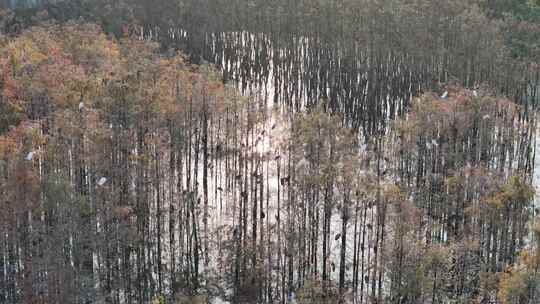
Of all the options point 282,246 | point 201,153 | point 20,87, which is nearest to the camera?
point 282,246

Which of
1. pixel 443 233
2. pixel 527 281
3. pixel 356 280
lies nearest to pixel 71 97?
pixel 356 280

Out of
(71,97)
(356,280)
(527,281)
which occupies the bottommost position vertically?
(356,280)

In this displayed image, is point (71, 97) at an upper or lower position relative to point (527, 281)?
upper

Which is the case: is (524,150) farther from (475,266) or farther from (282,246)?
(282,246)

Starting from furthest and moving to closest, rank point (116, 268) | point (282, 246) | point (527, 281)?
Answer: 1. point (282, 246)
2. point (116, 268)
3. point (527, 281)

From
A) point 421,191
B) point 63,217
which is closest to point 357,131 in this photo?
point 421,191

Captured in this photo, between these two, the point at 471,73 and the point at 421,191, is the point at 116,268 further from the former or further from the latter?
the point at 471,73

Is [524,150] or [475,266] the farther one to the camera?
[524,150]
